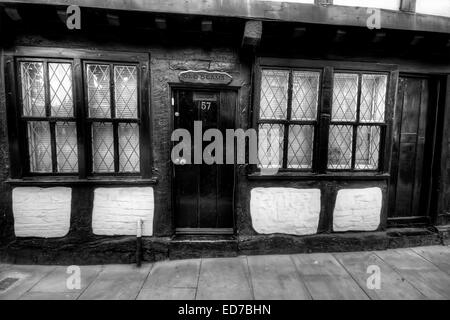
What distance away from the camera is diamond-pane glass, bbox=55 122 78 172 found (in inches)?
148

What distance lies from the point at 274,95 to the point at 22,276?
15.0ft

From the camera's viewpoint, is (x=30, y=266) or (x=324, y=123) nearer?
(x=30, y=266)

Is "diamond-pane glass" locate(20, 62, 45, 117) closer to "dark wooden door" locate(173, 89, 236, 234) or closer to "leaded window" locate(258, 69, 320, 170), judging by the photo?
"dark wooden door" locate(173, 89, 236, 234)

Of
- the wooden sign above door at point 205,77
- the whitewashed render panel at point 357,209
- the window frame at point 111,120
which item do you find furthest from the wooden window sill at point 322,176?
the window frame at point 111,120

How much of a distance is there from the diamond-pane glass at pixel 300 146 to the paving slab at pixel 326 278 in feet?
4.88

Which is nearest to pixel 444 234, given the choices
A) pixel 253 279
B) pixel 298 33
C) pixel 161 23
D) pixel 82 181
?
pixel 253 279

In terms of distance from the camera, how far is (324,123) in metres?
3.98

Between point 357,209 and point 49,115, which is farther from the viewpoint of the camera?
point 357,209

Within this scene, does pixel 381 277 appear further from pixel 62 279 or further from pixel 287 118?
pixel 62 279

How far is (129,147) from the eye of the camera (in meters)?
3.86

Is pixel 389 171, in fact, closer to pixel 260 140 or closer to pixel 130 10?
pixel 260 140
